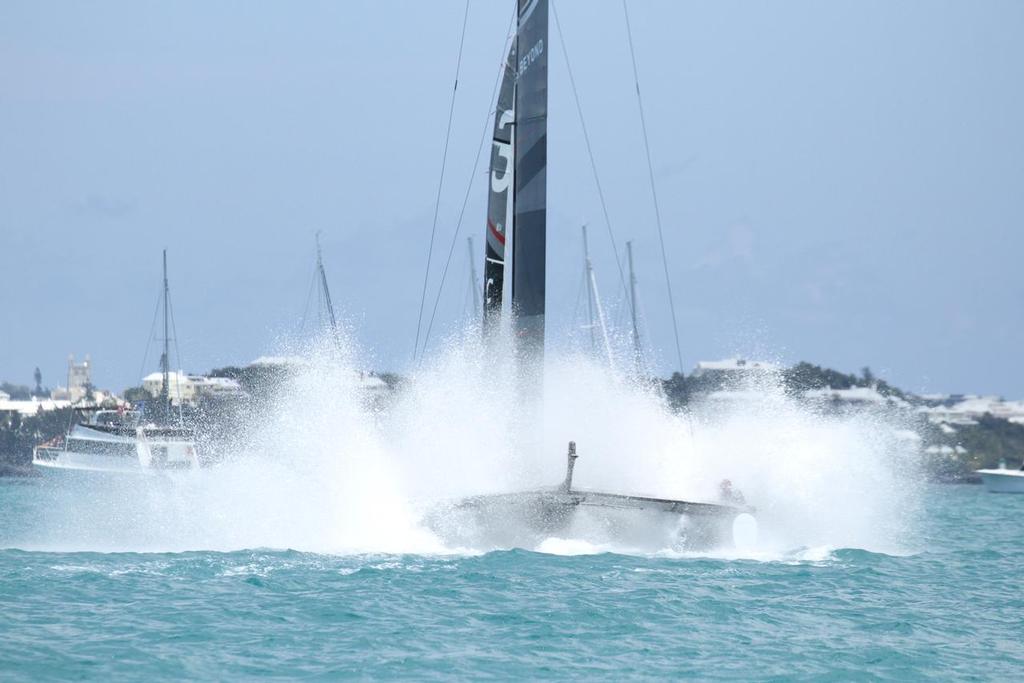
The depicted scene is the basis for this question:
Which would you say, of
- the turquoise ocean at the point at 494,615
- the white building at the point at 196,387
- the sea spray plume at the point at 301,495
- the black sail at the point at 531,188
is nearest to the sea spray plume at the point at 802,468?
the turquoise ocean at the point at 494,615

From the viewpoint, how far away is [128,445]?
69562 millimetres

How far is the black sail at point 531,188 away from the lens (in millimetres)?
25797

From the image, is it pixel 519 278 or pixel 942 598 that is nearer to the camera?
pixel 942 598

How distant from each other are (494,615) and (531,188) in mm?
10720

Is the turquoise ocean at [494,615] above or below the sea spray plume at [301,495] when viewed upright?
below

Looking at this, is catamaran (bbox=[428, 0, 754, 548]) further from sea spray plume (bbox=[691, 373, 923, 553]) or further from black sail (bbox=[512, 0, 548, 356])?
sea spray plume (bbox=[691, 373, 923, 553])

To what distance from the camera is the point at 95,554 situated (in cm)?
2230

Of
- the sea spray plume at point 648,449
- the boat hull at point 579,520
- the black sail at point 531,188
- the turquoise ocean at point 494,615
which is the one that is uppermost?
the black sail at point 531,188

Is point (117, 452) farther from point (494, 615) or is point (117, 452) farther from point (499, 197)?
point (494, 615)

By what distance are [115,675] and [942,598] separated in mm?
12123

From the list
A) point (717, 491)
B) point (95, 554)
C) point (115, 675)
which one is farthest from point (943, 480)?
point (115, 675)

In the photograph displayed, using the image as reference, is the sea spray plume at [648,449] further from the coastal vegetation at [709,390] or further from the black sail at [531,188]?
the coastal vegetation at [709,390]

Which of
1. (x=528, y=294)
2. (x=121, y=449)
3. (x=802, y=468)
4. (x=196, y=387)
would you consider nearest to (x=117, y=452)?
(x=121, y=449)

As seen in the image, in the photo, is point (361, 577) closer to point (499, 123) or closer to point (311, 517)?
point (311, 517)
